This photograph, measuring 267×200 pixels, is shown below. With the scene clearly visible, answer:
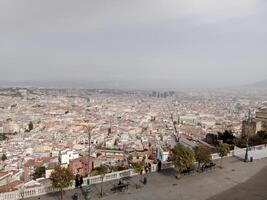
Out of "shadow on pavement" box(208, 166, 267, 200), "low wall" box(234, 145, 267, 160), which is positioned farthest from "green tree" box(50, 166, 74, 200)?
"low wall" box(234, 145, 267, 160)

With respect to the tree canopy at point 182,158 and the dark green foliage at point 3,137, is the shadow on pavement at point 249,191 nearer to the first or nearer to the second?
the tree canopy at point 182,158

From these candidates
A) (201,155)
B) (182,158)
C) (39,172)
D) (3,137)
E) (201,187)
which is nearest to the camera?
(201,187)

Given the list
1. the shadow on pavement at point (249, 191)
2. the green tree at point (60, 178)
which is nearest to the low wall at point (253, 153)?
the shadow on pavement at point (249, 191)

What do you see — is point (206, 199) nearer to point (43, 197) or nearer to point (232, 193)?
point (232, 193)

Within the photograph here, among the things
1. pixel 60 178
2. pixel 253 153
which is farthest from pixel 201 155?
pixel 60 178

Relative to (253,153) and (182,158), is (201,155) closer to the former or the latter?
(182,158)

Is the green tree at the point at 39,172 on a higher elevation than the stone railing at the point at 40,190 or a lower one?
lower

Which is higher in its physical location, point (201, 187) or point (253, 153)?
point (253, 153)

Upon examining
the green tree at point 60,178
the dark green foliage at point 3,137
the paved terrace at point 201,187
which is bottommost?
the dark green foliage at point 3,137
